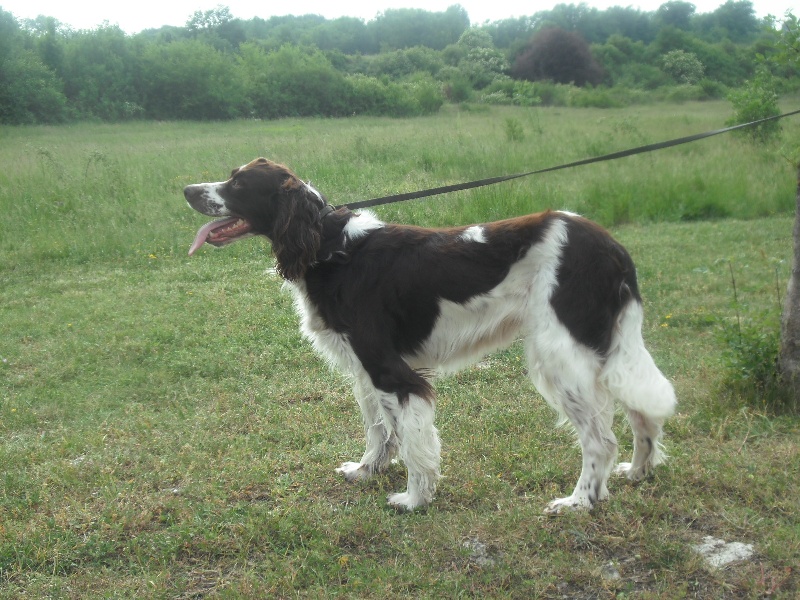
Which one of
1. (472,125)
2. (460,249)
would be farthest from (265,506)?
(472,125)

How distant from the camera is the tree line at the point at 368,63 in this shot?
31.7 m

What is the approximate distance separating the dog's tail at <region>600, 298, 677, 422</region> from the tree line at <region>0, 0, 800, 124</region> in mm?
17054

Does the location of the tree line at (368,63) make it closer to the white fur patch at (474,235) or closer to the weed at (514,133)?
the weed at (514,133)

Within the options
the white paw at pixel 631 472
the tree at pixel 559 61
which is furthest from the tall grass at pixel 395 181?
the tree at pixel 559 61

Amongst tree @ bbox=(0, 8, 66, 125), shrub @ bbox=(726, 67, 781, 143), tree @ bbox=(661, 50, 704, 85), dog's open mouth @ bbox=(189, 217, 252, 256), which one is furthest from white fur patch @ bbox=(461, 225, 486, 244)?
tree @ bbox=(661, 50, 704, 85)

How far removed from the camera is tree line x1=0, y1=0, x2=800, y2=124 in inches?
1248

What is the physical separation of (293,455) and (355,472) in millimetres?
423

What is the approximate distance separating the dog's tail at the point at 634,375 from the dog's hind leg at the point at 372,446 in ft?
4.23

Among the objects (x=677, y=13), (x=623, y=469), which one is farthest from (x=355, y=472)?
(x=677, y=13)

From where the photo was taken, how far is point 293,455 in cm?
443

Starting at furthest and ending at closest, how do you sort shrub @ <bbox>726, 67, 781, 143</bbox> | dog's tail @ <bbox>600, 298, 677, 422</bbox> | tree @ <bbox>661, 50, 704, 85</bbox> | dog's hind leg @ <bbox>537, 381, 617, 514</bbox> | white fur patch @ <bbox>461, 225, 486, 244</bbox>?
tree @ <bbox>661, 50, 704, 85</bbox>, shrub @ <bbox>726, 67, 781, 143</bbox>, white fur patch @ <bbox>461, 225, 486, 244</bbox>, dog's hind leg @ <bbox>537, 381, 617, 514</bbox>, dog's tail @ <bbox>600, 298, 677, 422</bbox>

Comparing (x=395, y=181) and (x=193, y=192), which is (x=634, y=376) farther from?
(x=395, y=181)

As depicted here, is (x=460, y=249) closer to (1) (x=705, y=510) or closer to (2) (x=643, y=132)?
(1) (x=705, y=510)

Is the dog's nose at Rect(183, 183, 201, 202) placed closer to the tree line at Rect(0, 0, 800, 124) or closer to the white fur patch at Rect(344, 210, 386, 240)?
the white fur patch at Rect(344, 210, 386, 240)
